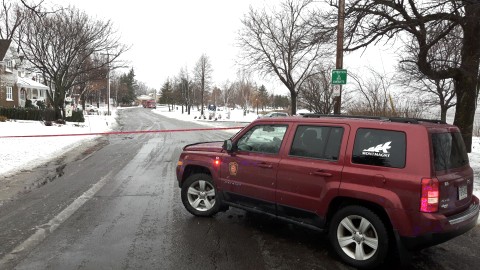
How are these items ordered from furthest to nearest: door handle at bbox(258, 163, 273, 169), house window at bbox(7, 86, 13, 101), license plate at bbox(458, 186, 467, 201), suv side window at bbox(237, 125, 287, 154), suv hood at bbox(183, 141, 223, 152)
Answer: house window at bbox(7, 86, 13, 101) → suv hood at bbox(183, 141, 223, 152) → suv side window at bbox(237, 125, 287, 154) → door handle at bbox(258, 163, 273, 169) → license plate at bbox(458, 186, 467, 201)

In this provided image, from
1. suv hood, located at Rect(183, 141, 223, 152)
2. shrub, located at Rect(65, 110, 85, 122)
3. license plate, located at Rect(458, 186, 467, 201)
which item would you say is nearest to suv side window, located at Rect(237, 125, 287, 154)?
suv hood, located at Rect(183, 141, 223, 152)

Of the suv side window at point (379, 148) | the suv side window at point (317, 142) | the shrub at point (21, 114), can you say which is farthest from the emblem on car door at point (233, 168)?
the shrub at point (21, 114)

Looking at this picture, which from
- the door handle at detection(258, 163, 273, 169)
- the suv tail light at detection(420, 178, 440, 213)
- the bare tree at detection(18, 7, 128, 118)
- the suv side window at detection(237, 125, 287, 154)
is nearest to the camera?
the suv tail light at detection(420, 178, 440, 213)

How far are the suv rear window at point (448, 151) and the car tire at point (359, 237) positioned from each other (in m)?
0.87

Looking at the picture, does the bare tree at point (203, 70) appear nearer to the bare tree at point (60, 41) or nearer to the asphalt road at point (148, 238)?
the bare tree at point (60, 41)

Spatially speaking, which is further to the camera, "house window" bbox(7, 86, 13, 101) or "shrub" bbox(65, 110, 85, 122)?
"house window" bbox(7, 86, 13, 101)

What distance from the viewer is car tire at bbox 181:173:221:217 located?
5.99 meters

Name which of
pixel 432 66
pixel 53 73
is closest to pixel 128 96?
pixel 53 73

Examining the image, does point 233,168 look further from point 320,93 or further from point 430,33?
point 320,93

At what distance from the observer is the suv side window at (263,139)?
523 cm

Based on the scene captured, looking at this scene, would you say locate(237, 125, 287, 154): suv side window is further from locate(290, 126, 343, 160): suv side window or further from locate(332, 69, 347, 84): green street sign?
locate(332, 69, 347, 84): green street sign

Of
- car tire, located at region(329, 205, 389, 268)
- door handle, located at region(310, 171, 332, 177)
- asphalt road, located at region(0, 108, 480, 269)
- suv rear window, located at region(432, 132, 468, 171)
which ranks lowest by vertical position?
asphalt road, located at region(0, 108, 480, 269)

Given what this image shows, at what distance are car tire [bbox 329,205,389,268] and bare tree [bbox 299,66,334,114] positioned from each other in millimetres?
23303

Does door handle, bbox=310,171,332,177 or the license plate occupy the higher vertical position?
door handle, bbox=310,171,332,177
